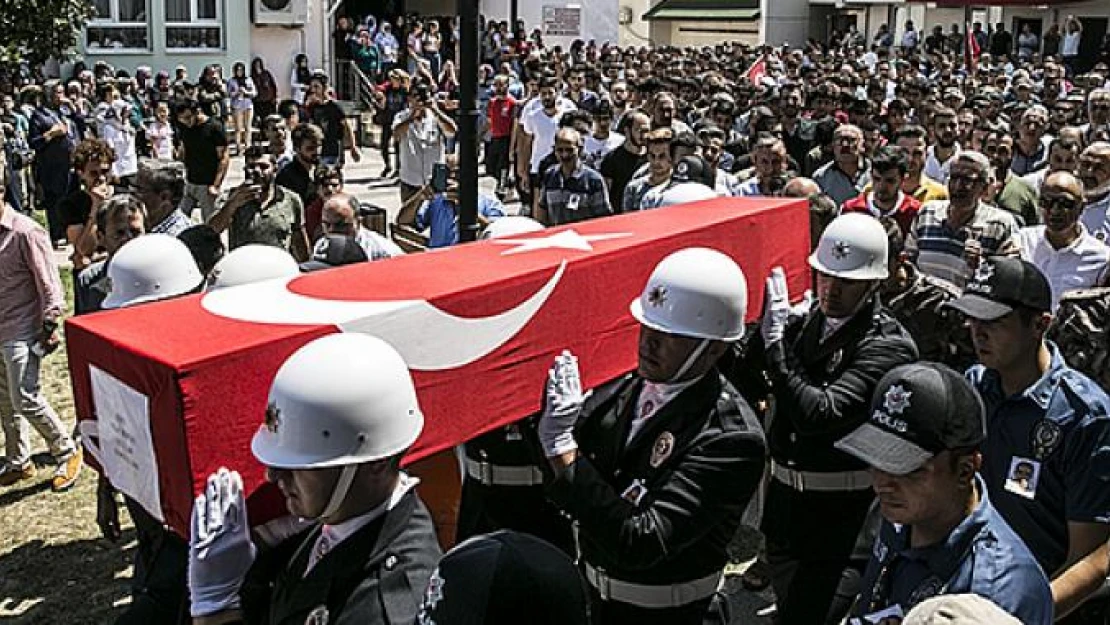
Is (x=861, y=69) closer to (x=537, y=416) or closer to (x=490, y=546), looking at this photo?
(x=537, y=416)

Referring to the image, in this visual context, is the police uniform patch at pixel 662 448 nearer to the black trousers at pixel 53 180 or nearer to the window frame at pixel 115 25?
the black trousers at pixel 53 180

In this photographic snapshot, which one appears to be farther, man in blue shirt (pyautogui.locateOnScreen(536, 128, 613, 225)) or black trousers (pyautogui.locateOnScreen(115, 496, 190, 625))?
man in blue shirt (pyautogui.locateOnScreen(536, 128, 613, 225))

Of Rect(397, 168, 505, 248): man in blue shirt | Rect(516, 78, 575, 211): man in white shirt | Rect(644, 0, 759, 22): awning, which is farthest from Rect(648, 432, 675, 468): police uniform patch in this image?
Rect(644, 0, 759, 22): awning

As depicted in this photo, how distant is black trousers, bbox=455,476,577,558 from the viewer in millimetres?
3930

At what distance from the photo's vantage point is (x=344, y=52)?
2427cm

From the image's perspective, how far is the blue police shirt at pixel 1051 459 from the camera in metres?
3.02

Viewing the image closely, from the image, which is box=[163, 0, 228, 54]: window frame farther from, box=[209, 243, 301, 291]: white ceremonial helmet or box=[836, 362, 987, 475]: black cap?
box=[836, 362, 987, 475]: black cap

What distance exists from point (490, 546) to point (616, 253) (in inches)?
77.7

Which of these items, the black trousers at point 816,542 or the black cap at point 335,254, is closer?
the black trousers at point 816,542

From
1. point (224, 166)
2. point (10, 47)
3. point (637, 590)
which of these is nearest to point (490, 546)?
point (637, 590)

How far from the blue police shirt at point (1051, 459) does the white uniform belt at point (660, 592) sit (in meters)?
0.82

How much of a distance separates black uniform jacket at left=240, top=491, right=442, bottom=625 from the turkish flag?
35 centimetres

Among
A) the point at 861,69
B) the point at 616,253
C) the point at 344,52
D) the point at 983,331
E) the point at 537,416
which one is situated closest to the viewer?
the point at 983,331

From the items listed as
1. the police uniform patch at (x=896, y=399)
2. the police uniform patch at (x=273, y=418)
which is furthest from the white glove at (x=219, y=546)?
the police uniform patch at (x=896, y=399)
